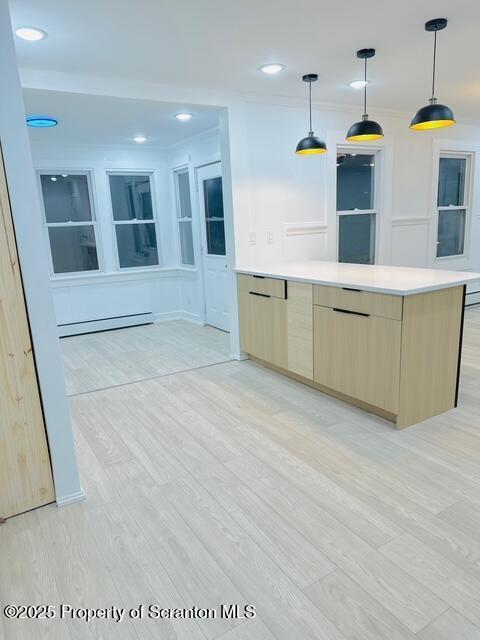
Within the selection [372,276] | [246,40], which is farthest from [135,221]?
[372,276]

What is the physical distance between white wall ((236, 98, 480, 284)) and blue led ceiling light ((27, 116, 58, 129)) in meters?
1.91

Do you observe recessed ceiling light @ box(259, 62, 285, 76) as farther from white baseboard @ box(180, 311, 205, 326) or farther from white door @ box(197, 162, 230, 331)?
white baseboard @ box(180, 311, 205, 326)

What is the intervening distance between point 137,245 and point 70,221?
96 centimetres

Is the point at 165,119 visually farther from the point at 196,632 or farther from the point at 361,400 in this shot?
the point at 196,632

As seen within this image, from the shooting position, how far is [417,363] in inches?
106

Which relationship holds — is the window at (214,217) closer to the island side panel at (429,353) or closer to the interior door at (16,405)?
the island side panel at (429,353)

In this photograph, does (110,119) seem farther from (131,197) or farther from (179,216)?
Answer: (179,216)

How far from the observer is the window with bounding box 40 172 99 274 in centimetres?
545

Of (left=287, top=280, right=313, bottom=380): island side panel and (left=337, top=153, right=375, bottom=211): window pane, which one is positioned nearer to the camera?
(left=287, top=280, right=313, bottom=380): island side panel

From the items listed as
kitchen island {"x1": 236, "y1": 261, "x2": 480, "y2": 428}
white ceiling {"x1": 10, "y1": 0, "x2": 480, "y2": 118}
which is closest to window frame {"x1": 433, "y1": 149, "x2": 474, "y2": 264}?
white ceiling {"x1": 10, "y1": 0, "x2": 480, "y2": 118}

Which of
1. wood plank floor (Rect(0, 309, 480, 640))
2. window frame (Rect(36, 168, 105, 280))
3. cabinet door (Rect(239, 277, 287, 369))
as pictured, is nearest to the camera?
wood plank floor (Rect(0, 309, 480, 640))

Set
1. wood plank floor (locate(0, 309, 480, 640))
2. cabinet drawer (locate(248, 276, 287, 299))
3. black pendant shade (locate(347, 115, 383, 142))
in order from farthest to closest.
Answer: cabinet drawer (locate(248, 276, 287, 299)) < black pendant shade (locate(347, 115, 383, 142)) < wood plank floor (locate(0, 309, 480, 640))

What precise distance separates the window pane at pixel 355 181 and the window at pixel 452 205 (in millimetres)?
1347

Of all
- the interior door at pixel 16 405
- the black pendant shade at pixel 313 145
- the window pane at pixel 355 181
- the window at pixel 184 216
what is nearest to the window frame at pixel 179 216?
the window at pixel 184 216
